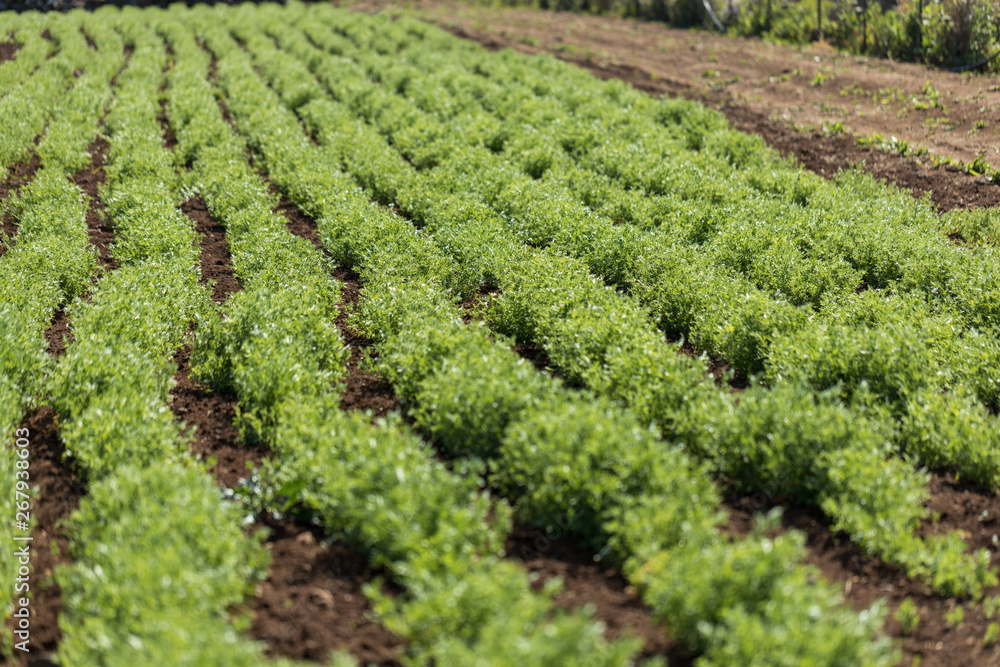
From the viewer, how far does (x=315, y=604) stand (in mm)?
4734

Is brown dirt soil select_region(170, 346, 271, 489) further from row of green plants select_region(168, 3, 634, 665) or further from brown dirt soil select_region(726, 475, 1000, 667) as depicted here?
brown dirt soil select_region(726, 475, 1000, 667)

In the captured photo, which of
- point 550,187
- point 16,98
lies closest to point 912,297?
point 550,187

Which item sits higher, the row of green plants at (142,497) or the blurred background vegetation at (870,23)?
the blurred background vegetation at (870,23)

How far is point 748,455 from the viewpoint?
220 inches

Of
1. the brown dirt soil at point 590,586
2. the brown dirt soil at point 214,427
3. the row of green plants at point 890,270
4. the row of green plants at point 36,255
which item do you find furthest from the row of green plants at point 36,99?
the brown dirt soil at point 590,586

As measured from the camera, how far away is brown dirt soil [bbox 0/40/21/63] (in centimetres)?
2295

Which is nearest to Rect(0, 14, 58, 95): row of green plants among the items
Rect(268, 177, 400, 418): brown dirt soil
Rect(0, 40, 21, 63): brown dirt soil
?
Rect(0, 40, 21, 63): brown dirt soil

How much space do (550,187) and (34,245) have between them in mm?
7037

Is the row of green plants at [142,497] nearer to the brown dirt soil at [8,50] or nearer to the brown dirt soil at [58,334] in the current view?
the brown dirt soil at [58,334]

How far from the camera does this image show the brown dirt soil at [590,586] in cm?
443

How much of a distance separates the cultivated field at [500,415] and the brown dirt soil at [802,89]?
1.39 meters

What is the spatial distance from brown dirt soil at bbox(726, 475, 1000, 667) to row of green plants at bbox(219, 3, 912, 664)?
417 mm

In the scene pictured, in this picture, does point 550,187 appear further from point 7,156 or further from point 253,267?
point 7,156

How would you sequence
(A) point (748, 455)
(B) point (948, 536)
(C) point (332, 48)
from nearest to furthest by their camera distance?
1. (B) point (948, 536)
2. (A) point (748, 455)
3. (C) point (332, 48)
